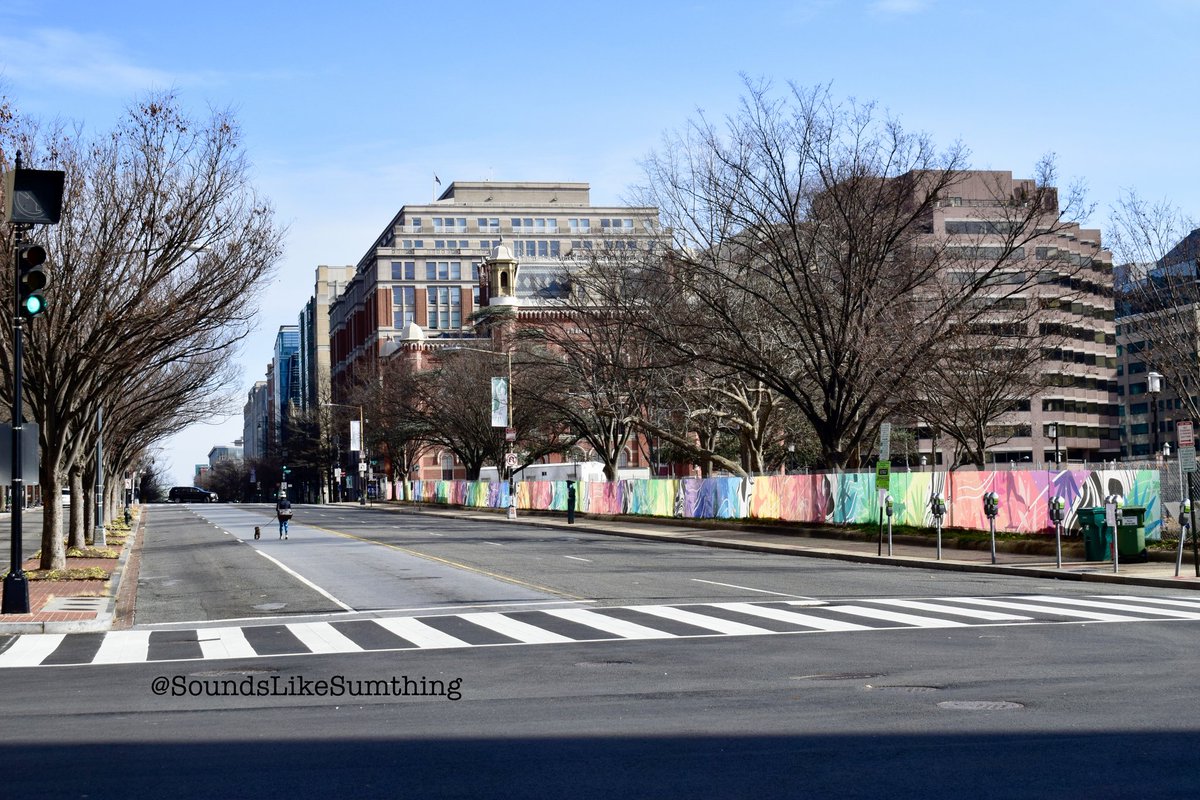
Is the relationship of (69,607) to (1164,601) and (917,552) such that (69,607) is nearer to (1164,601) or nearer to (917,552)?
(1164,601)

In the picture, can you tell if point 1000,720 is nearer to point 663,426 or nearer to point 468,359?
point 663,426

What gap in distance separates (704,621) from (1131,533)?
12.3 metres

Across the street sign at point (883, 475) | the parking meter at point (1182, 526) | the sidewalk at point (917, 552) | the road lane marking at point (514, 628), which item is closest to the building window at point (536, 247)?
the sidewalk at point (917, 552)

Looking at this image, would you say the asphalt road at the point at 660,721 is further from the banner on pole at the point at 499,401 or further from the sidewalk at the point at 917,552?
the banner on pole at the point at 499,401

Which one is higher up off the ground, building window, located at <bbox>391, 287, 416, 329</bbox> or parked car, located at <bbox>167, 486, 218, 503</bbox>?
building window, located at <bbox>391, 287, 416, 329</bbox>

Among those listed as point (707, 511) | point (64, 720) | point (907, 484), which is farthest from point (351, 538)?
point (64, 720)

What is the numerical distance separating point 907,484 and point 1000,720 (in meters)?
28.5

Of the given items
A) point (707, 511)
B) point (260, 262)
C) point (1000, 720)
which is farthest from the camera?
point (707, 511)

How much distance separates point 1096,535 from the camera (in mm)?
26766

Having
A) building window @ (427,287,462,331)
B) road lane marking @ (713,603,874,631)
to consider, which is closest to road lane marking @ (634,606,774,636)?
road lane marking @ (713,603,874,631)

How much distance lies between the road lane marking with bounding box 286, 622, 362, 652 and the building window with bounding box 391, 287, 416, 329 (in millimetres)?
135841

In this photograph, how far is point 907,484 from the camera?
37.8m

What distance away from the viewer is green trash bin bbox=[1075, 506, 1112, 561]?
87.3 feet

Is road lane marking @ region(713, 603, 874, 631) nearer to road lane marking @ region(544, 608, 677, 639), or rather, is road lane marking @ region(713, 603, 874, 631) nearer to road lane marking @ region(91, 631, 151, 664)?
road lane marking @ region(544, 608, 677, 639)
